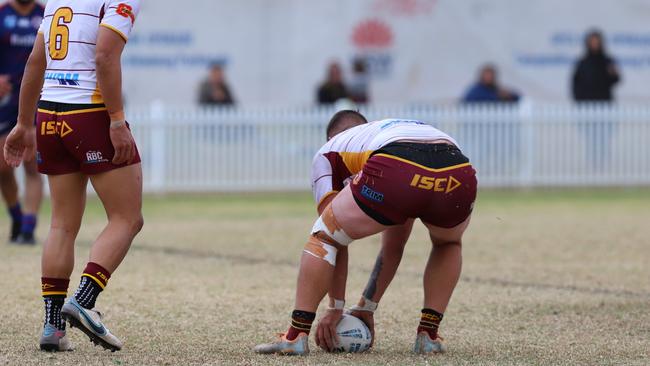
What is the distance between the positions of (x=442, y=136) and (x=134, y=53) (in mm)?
13293

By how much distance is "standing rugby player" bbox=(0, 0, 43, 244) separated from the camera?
10.0m

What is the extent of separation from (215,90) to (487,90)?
13.5ft

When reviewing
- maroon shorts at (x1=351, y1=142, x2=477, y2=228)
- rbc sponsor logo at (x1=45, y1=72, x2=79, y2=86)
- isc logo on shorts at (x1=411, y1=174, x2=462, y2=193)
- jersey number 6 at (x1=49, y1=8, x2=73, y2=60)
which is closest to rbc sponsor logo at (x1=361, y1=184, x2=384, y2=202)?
maroon shorts at (x1=351, y1=142, x2=477, y2=228)

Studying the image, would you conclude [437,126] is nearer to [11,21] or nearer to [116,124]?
[11,21]

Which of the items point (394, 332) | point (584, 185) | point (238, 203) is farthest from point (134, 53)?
point (394, 332)

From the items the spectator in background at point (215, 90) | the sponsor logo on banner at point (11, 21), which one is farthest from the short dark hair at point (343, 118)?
the spectator in background at point (215, 90)

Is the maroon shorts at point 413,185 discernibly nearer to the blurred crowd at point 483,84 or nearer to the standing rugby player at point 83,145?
the standing rugby player at point 83,145

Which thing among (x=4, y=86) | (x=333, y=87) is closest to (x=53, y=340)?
(x=4, y=86)

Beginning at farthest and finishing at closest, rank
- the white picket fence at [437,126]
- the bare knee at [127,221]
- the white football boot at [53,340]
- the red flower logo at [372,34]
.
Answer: the red flower logo at [372,34] < the white picket fence at [437,126] < the bare knee at [127,221] < the white football boot at [53,340]

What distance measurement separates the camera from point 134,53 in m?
18.5

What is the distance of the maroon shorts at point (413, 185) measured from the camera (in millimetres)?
5527

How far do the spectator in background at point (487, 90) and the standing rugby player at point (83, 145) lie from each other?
13304 millimetres

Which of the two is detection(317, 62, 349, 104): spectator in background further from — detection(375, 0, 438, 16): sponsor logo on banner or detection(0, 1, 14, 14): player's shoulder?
detection(0, 1, 14, 14): player's shoulder

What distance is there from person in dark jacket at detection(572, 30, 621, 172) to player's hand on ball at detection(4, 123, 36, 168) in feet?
45.6
